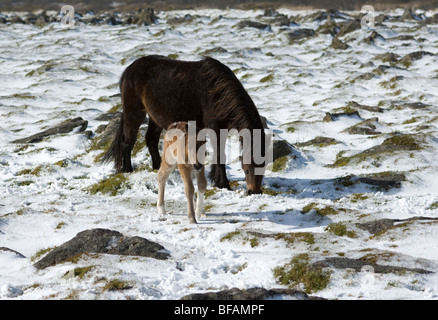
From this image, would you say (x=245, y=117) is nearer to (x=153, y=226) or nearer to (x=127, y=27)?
(x=153, y=226)

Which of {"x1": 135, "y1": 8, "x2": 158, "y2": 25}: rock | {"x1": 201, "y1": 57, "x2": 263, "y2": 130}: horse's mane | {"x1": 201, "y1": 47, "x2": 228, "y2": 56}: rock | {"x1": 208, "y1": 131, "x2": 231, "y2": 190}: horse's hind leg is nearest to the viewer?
{"x1": 201, "y1": 57, "x2": 263, "y2": 130}: horse's mane

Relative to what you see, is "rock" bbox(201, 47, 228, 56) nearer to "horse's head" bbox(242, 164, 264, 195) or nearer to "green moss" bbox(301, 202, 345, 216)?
"horse's head" bbox(242, 164, 264, 195)

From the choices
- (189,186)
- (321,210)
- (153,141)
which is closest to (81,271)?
(189,186)

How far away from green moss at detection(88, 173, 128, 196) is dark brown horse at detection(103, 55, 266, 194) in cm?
109

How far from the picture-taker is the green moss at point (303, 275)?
5.21 metres

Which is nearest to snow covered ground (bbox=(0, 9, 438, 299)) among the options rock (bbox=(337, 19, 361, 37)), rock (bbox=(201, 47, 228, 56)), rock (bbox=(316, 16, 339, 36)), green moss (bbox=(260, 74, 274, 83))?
green moss (bbox=(260, 74, 274, 83))

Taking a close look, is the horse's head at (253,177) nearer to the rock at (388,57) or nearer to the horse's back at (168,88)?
the horse's back at (168,88)

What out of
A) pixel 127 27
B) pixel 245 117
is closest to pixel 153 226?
pixel 245 117

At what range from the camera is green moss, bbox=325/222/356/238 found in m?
7.04

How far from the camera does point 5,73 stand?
99.8 feet

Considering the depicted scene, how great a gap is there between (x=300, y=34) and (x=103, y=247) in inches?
1693

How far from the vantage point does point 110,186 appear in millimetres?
10117

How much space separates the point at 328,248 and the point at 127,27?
164 ft

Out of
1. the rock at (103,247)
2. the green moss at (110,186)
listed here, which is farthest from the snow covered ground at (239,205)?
the rock at (103,247)
